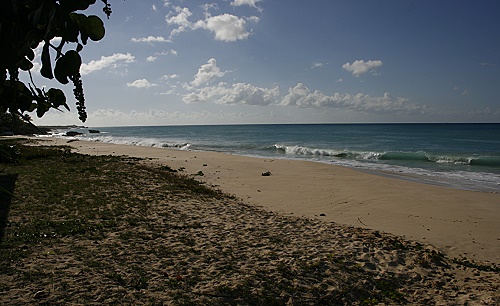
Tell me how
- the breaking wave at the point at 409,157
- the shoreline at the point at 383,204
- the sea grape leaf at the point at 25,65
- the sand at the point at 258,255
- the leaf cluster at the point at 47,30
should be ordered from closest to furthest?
the leaf cluster at the point at 47,30, the sea grape leaf at the point at 25,65, the sand at the point at 258,255, the shoreline at the point at 383,204, the breaking wave at the point at 409,157

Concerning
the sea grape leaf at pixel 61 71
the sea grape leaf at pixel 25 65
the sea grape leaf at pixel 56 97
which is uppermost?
the sea grape leaf at pixel 25 65

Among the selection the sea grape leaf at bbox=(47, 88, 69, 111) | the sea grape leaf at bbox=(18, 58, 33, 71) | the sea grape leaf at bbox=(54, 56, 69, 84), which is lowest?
the sea grape leaf at bbox=(47, 88, 69, 111)

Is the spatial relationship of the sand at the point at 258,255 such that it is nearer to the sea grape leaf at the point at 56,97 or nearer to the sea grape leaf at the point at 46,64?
the sea grape leaf at the point at 56,97

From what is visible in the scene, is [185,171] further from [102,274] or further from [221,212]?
[102,274]

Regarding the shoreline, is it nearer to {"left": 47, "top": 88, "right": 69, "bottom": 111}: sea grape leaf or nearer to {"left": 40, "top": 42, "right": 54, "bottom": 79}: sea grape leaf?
{"left": 47, "top": 88, "right": 69, "bottom": 111}: sea grape leaf

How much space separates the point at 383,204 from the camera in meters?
11.1

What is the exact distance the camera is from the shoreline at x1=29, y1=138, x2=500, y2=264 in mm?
8008

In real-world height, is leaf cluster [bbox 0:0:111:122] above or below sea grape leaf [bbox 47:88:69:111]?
above

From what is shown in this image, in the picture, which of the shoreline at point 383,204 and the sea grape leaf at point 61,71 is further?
the shoreline at point 383,204

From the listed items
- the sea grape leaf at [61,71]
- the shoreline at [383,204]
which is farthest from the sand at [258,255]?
the sea grape leaf at [61,71]

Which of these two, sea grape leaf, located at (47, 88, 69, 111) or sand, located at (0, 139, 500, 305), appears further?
sand, located at (0, 139, 500, 305)

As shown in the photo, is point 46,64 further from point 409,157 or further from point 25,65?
point 409,157

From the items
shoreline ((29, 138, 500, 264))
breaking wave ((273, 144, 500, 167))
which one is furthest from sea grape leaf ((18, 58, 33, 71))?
breaking wave ((273, 144, 500, 167))

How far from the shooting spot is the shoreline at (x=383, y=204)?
8.01 m
